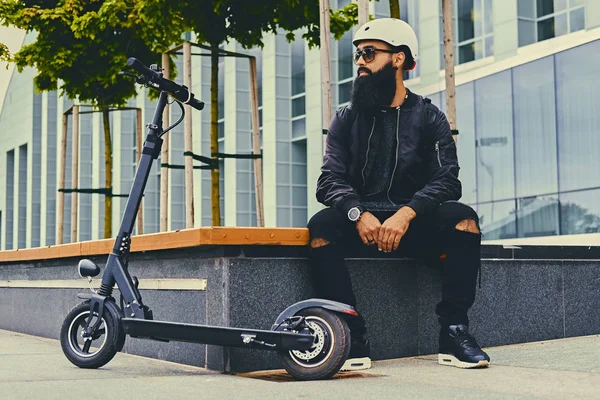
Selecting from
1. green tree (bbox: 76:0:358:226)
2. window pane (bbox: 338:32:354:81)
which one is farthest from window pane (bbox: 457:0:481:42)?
green tree (bbox: 76:0:358:226)

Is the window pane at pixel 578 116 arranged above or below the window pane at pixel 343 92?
below

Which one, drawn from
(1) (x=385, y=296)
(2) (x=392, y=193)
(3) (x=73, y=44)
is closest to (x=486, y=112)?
(3) (x=73, y=44)

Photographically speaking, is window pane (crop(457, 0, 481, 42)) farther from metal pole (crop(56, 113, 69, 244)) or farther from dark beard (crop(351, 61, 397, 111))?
dark beard (crop(351, 61, 397, 111))

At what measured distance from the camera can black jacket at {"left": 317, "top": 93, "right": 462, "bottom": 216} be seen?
532cm

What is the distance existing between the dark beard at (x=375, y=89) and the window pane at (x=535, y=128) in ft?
58.4

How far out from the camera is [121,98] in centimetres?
1492

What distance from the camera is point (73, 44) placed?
13.8 meters

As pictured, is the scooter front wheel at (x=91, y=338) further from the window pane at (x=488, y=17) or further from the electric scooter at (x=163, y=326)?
the window pane at (x=488, y=17)

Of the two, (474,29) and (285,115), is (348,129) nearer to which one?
(474,29)

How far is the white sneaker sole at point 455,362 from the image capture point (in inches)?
203

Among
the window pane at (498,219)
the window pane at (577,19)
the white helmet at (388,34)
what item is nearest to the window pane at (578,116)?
the window pane at (577,19)

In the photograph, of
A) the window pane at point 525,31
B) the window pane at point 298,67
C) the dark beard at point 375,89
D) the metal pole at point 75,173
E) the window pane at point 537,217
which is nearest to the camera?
the dark beard at point 375,89

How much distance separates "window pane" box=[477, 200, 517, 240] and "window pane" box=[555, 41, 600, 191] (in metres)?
1.74

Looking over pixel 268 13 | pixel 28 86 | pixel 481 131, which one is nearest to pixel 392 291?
pixel 268 13
